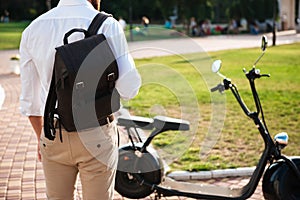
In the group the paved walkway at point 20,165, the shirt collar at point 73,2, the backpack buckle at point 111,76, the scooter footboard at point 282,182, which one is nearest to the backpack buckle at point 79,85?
the backpack buckle at point 111,76

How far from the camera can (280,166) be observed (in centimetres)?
385

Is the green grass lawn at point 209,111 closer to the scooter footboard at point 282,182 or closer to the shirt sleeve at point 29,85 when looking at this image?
the scooter footboard at point 282,182

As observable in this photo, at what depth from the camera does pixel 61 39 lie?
2420 millimetres

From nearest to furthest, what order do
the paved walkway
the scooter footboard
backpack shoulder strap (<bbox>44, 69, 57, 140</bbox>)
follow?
backpack shoulder strap (<bbox>44, 69, 57, 140</bbox>)
the scooter footboard
the paved walkway

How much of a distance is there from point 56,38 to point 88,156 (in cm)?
58

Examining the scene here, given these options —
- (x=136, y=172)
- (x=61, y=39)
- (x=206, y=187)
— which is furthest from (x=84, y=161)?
(x=206, y=187)

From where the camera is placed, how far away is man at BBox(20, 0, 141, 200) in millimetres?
2432

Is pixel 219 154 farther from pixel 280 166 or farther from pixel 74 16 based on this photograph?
pixel 74 16

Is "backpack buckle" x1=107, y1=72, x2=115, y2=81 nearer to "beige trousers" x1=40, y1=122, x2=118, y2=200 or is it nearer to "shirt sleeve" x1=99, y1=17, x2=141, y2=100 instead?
"shirt sleeve" x1=99, y1=17, x2=141, y2=100

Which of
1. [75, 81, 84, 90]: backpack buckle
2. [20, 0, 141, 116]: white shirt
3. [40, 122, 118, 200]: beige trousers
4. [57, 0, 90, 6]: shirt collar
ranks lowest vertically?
[40, 122, 118, 200]: beige trousers

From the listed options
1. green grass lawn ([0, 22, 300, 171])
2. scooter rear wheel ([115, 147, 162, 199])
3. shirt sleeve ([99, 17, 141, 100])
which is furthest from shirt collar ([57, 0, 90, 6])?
scooter rear wheel ([115, 147, 162, 199])

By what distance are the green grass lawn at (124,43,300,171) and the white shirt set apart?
1259 millimetres

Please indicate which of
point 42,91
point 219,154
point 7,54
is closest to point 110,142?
point 42,91

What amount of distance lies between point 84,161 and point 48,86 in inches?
16.0
